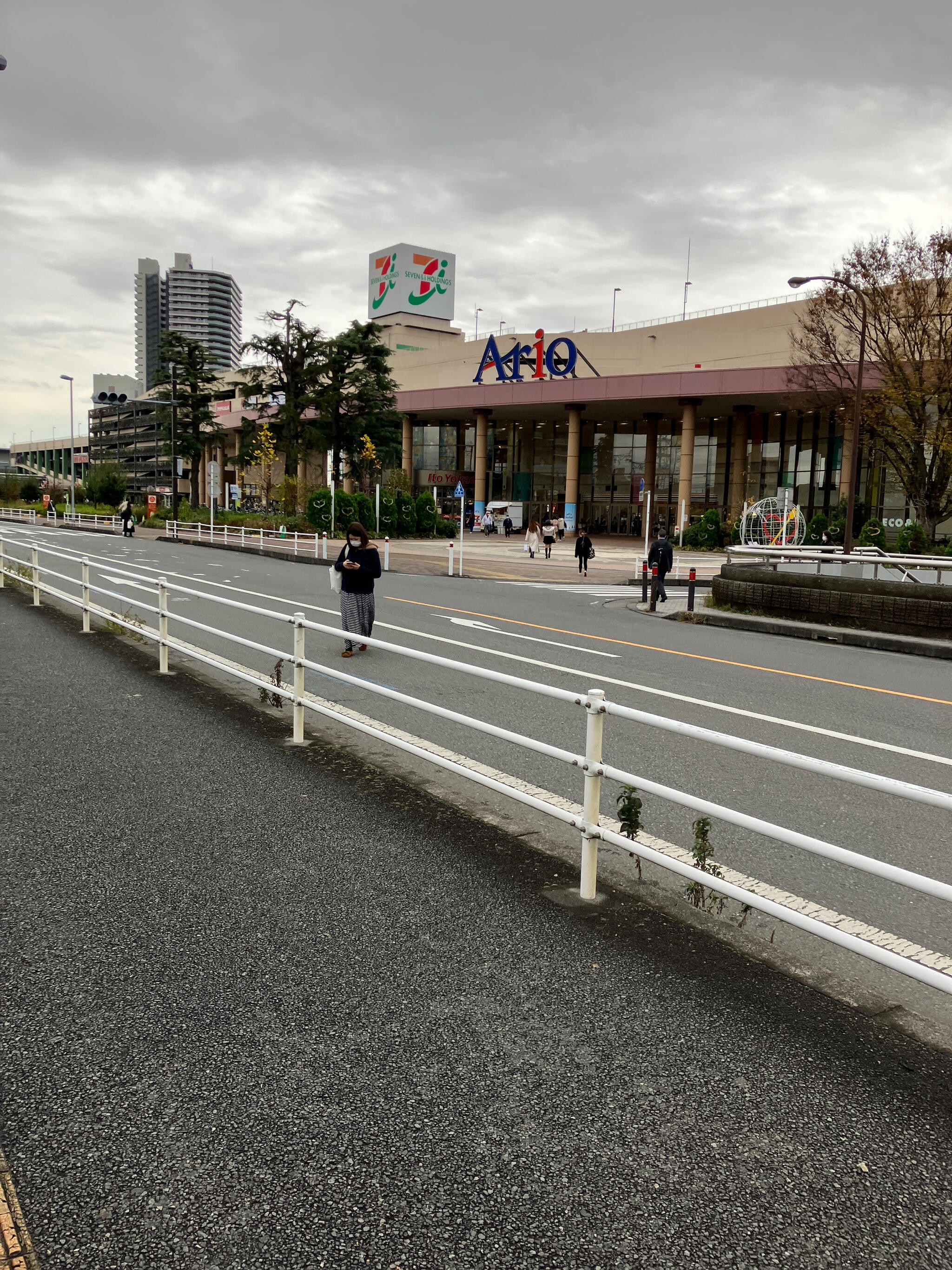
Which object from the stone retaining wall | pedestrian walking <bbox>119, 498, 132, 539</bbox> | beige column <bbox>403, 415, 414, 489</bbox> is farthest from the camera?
beige column <bbox>403, 415, 414, 489</bbox>

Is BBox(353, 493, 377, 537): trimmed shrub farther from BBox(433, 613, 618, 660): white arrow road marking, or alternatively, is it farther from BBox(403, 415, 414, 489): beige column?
BBox(433, 613, 618, 660): white arrow road marking

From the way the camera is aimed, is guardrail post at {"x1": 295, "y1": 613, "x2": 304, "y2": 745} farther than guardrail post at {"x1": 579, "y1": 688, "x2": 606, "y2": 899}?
Yes

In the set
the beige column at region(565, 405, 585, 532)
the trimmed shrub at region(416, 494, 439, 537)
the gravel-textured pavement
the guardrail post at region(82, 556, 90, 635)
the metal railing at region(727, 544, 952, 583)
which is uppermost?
the beige column at region(565, 405, 585, 532)

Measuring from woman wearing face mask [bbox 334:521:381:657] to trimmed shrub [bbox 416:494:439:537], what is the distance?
147 ft

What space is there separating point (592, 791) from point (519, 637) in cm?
1055

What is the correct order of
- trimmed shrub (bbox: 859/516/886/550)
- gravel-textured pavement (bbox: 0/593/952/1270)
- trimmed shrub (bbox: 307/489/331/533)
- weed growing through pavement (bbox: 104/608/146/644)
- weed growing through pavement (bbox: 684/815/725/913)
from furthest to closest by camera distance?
trimmed shrub (bbox: 307/489/331/533)
trimmed shrub (bbox: 859/516/886/550)
weed growing through pavement (bbox: 104/608/146/644)
weed growing through pavement (bbox: 684/815/725/913)
gravel-textured pavement (bbox: 0/593/952/1270)

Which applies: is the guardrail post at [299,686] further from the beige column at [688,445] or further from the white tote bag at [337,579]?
the beige column at [688,445]

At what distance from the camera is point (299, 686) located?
7.45 meters

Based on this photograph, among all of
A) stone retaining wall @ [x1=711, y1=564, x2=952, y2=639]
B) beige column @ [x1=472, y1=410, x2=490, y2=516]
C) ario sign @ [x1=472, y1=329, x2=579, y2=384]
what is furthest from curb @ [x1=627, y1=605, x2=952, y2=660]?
beige column @ [x1=472, y1=410, x2=490, y2=516]

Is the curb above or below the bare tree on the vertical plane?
below

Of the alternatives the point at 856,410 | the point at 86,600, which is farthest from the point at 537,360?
the point at 86,600

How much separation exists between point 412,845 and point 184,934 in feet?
4.80

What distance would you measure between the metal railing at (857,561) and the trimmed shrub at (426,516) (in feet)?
119

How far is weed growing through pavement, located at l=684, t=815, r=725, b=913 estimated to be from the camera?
14.8ft
